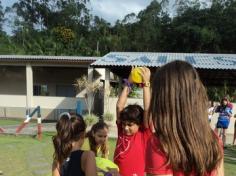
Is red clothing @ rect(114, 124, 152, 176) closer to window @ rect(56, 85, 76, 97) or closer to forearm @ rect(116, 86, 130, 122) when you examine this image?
forearm @ rect(116, 86, 130, 122)

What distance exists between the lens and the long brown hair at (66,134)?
2980 millimetres

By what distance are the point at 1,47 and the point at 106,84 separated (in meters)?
21.4

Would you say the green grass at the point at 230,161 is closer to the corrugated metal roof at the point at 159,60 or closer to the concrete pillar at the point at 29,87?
the corrugated metal roof at the point at 159,60

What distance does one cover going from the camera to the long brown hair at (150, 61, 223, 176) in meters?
1.71

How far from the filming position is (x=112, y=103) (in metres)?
19.1

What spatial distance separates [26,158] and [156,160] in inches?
316

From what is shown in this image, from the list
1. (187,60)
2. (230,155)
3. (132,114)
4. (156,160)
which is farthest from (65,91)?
(156,160)

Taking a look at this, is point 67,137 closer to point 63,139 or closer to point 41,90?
point 63,139

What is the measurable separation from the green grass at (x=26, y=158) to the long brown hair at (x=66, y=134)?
13.0 feet

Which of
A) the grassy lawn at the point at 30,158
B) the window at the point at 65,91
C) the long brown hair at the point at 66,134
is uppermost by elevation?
the long brown hair at the point at 66,134

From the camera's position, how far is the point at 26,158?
9.28 metres

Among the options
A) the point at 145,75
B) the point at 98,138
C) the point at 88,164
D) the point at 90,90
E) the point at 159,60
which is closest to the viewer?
the point at 88,164

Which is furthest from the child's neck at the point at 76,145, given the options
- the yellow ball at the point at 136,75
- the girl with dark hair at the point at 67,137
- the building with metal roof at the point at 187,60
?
the building with metal roof at the point at 187,60

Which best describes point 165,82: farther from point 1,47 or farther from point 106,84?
point 1,47
